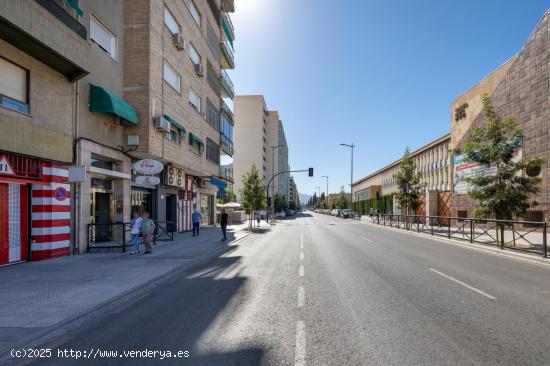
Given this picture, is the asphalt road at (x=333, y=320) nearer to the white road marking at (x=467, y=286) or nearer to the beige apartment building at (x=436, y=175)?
the white road marking at (x=467, y=286)

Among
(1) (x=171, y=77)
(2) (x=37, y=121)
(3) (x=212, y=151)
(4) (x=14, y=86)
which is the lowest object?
(2) (x=37, y=121)

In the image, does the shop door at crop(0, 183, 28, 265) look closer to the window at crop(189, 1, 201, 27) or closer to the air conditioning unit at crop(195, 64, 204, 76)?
the air conditioning unit at crop(195, 64, 204, 76)

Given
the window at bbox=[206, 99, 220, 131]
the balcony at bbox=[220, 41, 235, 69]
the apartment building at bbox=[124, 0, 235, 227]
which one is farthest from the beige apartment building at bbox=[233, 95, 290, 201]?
the window at bbox=[206, 99, 220, 131]

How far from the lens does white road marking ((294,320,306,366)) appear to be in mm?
3721

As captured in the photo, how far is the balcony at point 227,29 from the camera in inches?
1253

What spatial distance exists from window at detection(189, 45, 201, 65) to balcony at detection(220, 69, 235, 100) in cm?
709

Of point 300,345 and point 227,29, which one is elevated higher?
point 227,29

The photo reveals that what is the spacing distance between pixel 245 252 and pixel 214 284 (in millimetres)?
5784

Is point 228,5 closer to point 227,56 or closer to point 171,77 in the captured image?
point 227,56

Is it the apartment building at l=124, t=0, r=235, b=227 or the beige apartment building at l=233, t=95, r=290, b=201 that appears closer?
the apartment building at l=124, t=0, r=235, b=227

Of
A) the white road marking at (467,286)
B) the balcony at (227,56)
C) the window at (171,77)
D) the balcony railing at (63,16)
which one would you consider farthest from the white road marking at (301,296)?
the balcony at (227,56)

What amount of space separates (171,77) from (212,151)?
9.85 m

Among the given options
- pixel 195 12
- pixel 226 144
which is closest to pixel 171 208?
pixel 226 144

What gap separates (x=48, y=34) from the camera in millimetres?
10055
